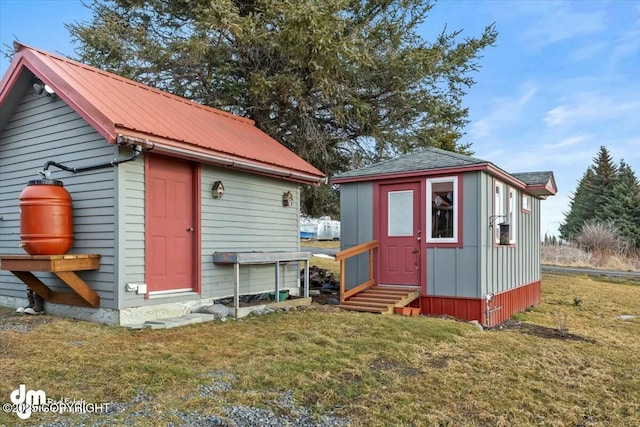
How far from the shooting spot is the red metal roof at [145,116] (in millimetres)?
5703

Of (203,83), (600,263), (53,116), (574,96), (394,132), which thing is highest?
(574,96)

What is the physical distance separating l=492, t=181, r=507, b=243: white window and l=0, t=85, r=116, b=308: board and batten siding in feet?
21.3

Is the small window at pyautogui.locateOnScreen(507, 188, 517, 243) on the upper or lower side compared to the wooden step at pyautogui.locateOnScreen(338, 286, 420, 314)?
upper

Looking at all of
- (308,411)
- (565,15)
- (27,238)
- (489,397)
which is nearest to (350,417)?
(308,411)

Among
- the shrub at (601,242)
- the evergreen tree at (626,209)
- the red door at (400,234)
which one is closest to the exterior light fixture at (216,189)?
the red door at (400,234)

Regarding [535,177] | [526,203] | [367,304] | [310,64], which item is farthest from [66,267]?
[535,177]

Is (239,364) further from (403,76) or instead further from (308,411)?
(403,76)

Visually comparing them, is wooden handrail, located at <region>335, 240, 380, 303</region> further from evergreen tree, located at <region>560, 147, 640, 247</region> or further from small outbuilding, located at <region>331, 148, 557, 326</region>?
evergreen tree, located at <region>560, 147, 640, 247</region>

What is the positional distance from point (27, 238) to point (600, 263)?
2496 cm

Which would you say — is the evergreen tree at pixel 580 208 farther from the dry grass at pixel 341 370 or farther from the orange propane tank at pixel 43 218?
the orange propane tank at pixel 43 218

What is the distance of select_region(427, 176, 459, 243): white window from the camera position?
8.21 metres

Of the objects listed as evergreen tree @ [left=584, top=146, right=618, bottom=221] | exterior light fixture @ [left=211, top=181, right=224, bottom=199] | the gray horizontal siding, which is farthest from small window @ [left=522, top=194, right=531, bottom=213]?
evergreen tree @ [left=584, top=146, right=618, bottom=221]

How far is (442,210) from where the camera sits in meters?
8.38

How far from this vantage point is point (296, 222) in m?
9.24
